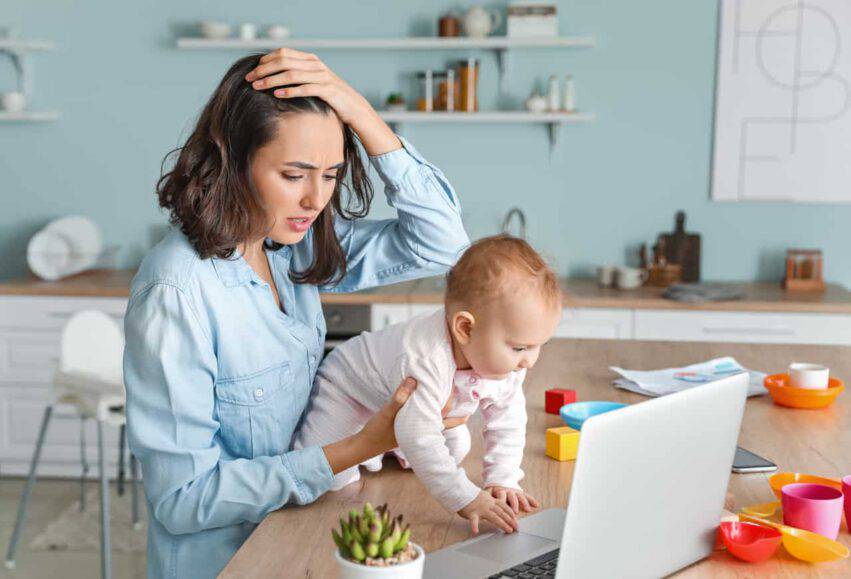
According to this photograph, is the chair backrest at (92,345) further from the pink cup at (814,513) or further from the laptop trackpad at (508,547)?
the pink cup at (814,513)

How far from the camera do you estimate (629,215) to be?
4320 millimetres

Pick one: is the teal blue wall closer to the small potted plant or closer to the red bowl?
the red bowl

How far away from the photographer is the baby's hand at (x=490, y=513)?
1.28m

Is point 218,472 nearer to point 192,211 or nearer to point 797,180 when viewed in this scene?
point 192,211

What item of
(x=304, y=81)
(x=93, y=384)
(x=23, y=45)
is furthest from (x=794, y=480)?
(x=23, y=45)

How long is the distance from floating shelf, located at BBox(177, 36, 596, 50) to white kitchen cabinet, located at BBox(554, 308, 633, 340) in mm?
1111

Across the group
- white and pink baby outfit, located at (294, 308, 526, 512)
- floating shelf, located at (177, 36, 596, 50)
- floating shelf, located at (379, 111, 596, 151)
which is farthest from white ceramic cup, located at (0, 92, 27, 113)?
white and pink baby outfit, located at (294, 308, 526, 512)

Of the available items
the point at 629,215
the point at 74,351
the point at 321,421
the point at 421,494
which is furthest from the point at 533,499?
the point at 629,215

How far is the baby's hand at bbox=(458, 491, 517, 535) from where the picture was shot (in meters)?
1.28

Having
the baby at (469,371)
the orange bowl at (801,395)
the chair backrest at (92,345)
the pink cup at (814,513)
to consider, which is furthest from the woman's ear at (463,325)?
the chair backrest at (92,345)

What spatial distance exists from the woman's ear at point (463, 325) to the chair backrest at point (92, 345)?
2.05 meters

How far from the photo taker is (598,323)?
3.82m

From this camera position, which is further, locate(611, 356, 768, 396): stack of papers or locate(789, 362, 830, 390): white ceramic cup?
locate(611, 356, 768, 396): stack of papers

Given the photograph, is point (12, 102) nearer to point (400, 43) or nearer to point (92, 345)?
point (92, 345)
